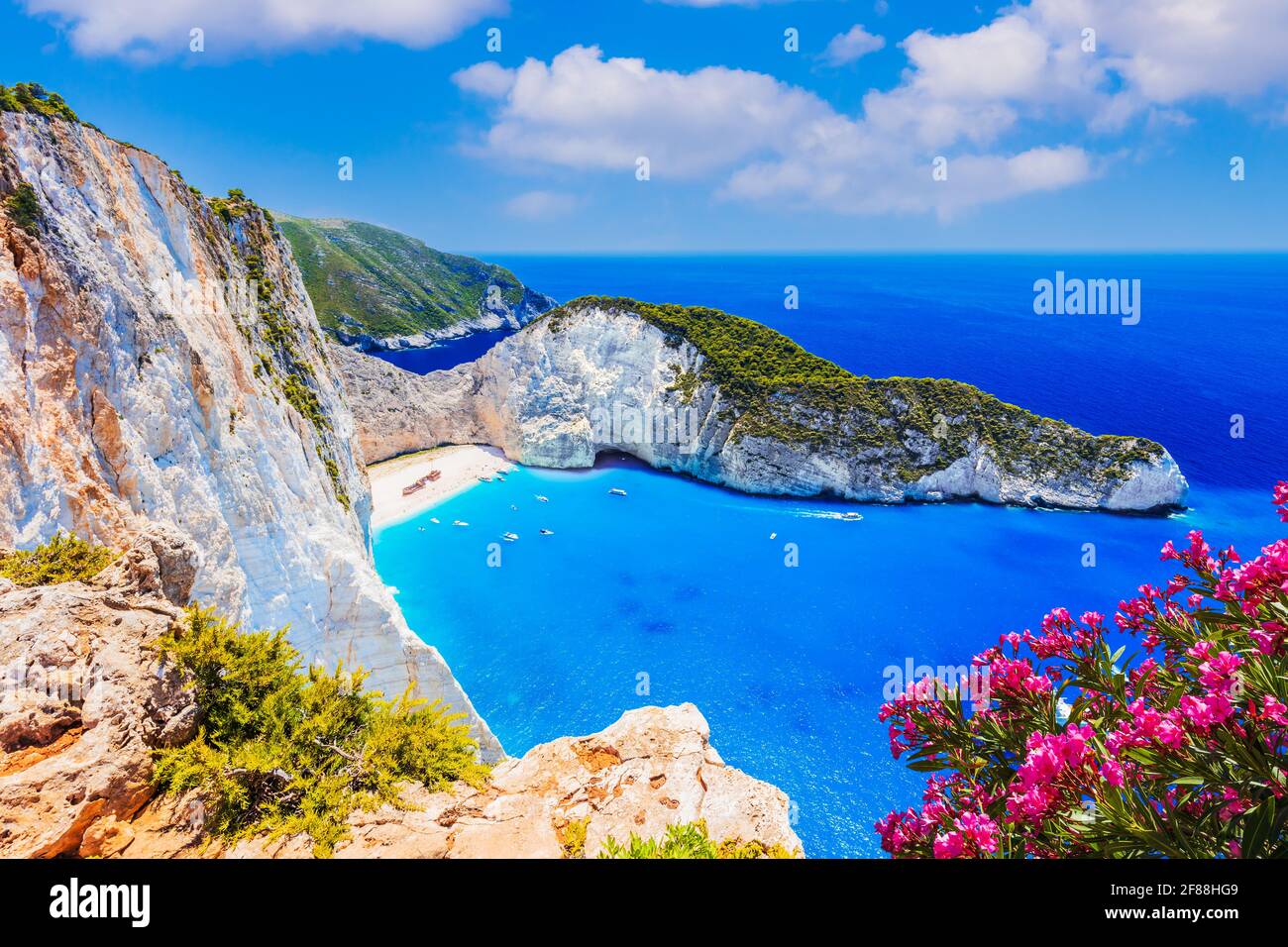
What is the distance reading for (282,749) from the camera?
21.5ft

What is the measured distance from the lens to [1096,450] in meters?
44.5

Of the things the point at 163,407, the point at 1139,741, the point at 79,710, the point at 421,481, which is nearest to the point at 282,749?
the point at 79,710

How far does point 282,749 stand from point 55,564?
4791 millimetres

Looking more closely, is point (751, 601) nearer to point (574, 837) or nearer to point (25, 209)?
point (574, 837)

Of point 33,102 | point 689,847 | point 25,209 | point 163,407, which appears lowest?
point 689,847

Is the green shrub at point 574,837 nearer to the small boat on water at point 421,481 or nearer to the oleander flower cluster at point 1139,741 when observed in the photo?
the oleander flower cluster at point 1139,741

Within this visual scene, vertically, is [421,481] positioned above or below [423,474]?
below

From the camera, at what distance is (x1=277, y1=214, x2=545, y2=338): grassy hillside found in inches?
4476

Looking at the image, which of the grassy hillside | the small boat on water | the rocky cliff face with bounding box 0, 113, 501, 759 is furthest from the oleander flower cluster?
the grassy hillside

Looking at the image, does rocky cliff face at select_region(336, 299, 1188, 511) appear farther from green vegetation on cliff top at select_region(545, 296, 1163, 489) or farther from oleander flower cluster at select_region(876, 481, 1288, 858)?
oleander flower cluster at select_region(876, 481, 1288, 858)

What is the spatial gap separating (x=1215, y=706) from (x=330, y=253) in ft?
501
